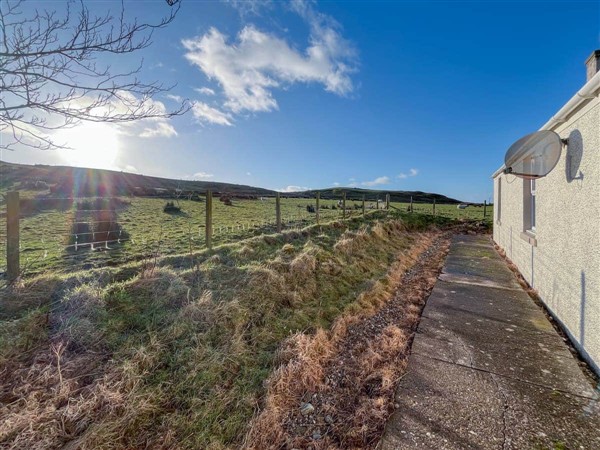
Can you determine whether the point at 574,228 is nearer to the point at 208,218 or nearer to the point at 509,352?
the point at 509,352

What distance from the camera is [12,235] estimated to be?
3627mm

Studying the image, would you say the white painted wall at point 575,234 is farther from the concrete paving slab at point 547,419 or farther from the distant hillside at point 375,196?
the distant hillside at point 375,196

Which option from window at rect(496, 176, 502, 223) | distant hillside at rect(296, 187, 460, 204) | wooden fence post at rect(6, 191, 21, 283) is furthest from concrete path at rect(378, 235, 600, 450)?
distant hillside at rect(296, 187, 460, 204)

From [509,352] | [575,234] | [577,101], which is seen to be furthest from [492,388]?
[577,101]

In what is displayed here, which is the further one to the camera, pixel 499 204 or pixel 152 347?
pixel 499 204

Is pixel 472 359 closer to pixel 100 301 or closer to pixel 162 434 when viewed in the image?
pixel 162 434

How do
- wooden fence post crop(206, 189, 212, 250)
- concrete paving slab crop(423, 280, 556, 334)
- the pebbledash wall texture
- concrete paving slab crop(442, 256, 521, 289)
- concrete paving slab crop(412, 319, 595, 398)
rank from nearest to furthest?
1. concrete paving slab crop(412, 319, 595, 398)
2. the pebbledash wall texture
3. concrete paving slab crop(423, 280, 556, 334)
4. concrete paving slab crop(442, 256, 521, 289)
5. wooden fence post crop(206, 189, 212, 250)

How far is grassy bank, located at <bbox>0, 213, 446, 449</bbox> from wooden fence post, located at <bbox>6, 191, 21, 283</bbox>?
0.47 meters

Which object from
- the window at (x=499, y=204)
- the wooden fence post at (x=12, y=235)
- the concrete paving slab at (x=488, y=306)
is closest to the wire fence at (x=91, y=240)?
the wooden fence post at (x=12, y=235)

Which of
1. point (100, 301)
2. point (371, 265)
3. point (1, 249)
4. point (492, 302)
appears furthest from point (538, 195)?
point (1, 249)

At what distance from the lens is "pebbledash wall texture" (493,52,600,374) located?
2.84 metres

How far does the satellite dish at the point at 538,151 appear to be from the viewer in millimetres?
3780

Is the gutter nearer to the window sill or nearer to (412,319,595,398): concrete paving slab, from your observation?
the window sill

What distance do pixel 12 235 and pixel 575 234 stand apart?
737cm
